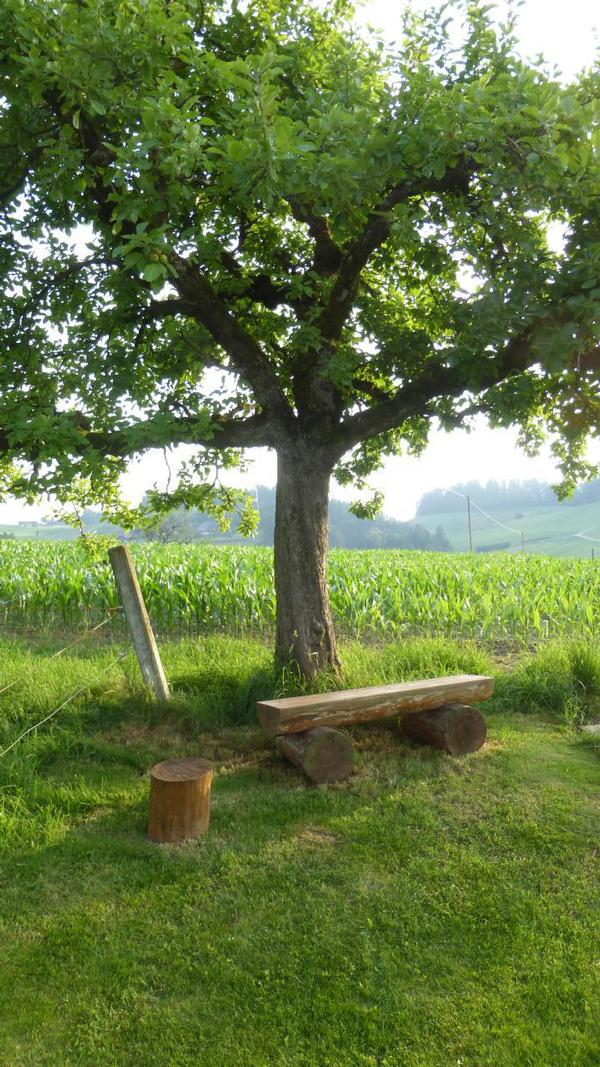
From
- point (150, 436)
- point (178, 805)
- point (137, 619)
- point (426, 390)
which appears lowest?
point (178, 805)

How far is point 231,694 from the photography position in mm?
7680

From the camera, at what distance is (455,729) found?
6516 millimetres

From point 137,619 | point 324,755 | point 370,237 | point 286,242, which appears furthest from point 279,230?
point 324,755

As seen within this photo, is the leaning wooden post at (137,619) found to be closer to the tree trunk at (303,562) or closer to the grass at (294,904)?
the grass at (294,904)

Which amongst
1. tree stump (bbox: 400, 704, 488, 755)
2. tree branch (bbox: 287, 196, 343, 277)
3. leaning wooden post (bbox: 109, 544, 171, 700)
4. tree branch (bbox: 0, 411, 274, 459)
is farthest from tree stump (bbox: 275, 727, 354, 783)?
tree branch (bbox: 287, 196, 343, 277)

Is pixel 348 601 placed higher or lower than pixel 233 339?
lower

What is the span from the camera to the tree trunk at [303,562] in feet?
24.4

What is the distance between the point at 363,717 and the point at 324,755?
0.50m

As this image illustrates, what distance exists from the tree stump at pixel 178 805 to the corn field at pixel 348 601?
5453mm

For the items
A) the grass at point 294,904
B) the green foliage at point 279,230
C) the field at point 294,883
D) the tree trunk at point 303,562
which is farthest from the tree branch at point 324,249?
the grass at point 294,904

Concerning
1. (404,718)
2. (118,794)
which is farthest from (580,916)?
(118,794)

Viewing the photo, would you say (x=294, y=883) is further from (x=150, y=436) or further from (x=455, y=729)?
(x=150, y=436)

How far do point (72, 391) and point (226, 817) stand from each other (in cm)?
410

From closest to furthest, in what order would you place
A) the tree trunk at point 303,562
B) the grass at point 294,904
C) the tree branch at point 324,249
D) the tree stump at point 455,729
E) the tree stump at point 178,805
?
the grass at point 294,904 < the tree stump at point 178,805 < the tree stump at point 455,729 < the tree trunk at point 303,562 < the tree branch at point 324,249
